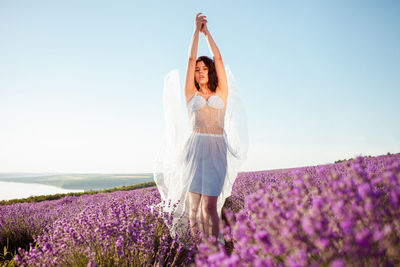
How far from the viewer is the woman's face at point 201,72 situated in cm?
278

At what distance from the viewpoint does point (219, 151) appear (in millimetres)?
2477

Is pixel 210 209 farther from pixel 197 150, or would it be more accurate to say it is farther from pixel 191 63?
pixel 191 63

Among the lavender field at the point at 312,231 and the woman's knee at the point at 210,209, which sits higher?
the lavender field at the point at 312,231

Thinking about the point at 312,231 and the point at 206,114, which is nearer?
the point at 312,231

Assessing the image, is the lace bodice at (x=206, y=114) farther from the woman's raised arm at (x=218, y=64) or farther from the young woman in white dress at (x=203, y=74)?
the woman's raised arm at (x=218, y=64)

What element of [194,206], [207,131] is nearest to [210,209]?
[194,206]

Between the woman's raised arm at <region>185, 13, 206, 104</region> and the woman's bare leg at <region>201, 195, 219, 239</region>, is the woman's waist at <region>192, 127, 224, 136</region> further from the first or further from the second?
the woman's bare leg at <region>201, 195, 219, 239</region>

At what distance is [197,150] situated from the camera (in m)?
2.46

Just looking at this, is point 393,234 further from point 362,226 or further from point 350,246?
point 350,246

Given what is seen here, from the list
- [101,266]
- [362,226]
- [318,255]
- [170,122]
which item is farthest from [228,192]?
[362,226]

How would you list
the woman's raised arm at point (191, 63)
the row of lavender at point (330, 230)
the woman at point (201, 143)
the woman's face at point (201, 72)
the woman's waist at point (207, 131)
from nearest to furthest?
1. the row of lavender at point (330, 230)
2. the woman at point (201, 143)
3. the woman's waist at point (207, 131)
4. the woman's raised arm at point (191, 63)
5. the woman's face at point (201, 72)

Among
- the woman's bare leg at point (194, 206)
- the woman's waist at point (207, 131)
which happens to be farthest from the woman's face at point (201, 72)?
the woman's bare leg at point (194, 206)

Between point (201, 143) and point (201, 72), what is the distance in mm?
846

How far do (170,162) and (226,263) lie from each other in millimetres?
2254
